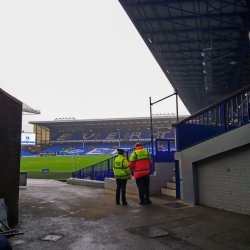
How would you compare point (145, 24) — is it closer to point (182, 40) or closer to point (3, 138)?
point (182, 40)

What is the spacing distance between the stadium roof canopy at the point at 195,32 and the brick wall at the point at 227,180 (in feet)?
30.0

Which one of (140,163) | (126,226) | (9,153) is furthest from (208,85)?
(9,153)

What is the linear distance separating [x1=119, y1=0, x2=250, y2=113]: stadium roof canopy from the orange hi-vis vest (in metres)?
9.16

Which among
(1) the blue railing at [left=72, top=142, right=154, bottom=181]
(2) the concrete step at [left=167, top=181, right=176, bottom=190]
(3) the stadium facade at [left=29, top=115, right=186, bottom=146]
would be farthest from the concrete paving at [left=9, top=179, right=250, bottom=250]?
(3) the stadium facade at [left=29, top=115, right=186, bottom=146]

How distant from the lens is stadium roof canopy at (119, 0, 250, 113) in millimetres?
12695

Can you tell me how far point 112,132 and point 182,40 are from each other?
66.4 m

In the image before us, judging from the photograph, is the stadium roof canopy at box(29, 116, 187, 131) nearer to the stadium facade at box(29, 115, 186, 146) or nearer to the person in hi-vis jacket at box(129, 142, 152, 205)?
the stadium facade at box(29, 115, 186, 146)

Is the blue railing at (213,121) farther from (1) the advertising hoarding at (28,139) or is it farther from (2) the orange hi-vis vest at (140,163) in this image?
(1) the advertising hoarding at (28,139)

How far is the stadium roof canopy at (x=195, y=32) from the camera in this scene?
12.7 meters

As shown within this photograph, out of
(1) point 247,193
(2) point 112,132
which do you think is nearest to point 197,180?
(1) point 247,193

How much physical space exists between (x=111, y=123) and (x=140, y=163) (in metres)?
64.9

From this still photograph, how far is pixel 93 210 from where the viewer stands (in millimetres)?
5961

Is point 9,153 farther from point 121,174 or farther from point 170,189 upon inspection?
point 170,189

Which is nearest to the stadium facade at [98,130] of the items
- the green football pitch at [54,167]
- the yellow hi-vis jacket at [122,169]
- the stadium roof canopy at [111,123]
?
the stadium roof canopy at [111,123]
